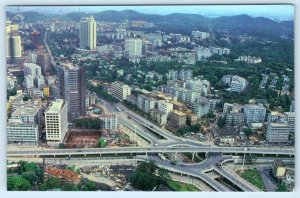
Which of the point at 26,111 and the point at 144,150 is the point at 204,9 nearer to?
the point at 144,150

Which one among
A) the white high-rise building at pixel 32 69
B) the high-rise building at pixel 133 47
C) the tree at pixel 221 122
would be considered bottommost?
Answer: the tree at pixel 221 122

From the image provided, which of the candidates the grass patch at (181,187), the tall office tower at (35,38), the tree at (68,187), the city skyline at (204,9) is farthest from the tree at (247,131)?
the tall office tower at (35,38)

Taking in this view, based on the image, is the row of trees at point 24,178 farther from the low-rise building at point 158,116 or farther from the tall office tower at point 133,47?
the tall office tower at point 133,47

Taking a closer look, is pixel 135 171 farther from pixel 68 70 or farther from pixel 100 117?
pixel 68 70

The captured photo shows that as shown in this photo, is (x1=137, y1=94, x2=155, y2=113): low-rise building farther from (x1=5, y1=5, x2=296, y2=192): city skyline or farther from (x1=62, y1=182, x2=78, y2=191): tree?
(x1=62, y1=182, x2=78, y2=191): tree

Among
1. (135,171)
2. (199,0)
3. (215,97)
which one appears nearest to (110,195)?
(135,171)

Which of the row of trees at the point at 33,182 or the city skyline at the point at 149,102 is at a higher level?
the city skyline at the point at 149,102

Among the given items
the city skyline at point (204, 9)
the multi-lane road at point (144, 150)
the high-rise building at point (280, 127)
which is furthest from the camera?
the multi-lane road at point (144, 150)
